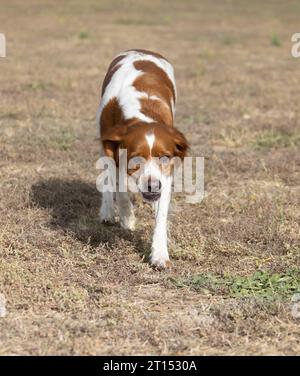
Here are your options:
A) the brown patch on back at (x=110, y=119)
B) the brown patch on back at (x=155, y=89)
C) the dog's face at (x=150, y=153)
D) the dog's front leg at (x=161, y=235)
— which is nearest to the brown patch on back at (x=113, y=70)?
the brown patch on back at (x=155, y=89)

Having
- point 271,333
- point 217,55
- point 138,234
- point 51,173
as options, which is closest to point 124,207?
point 138,234

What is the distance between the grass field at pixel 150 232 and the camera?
429 cm

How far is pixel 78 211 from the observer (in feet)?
22.1

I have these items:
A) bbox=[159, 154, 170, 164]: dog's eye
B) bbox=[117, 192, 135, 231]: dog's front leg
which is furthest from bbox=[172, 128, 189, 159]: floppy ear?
bbox=[117, 192, 135, 231]: dog's front leg

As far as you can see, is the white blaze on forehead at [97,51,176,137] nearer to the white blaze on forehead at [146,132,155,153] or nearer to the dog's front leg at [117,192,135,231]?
the white blaze on forehead at [146,132,155,153]

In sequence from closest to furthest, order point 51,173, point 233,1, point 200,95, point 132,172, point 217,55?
point 132,172, point 51,173, point 200,95, point 217,55, point 233,1

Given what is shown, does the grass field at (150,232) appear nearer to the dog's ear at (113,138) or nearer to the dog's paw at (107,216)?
the dog's paw at (107,216)

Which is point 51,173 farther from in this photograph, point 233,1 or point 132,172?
point 233,1

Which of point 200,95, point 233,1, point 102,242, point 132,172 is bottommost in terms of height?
point 233,1

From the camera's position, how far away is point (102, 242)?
A: 5887 millimetres

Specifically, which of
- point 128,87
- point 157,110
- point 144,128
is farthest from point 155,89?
point 144,128

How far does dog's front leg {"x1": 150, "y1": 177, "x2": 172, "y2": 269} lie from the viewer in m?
5.37

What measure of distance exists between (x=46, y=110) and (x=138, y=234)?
5035mm

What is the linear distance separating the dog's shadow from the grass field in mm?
19
